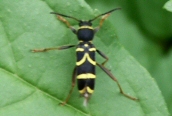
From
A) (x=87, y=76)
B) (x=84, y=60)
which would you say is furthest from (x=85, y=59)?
(x=87, y=76)

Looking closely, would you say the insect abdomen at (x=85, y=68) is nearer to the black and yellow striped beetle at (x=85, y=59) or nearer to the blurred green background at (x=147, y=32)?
the black and yellow striped beetle at (x=85, y=59)

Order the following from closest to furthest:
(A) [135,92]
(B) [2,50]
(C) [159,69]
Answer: (B) [2,50] < (A) [135,92] < (C) [159,69]

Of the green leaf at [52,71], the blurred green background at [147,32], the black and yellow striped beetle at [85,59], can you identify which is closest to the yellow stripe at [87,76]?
the black and yellow striped beetle at [85,59]

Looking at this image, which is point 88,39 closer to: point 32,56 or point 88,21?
point 88,21

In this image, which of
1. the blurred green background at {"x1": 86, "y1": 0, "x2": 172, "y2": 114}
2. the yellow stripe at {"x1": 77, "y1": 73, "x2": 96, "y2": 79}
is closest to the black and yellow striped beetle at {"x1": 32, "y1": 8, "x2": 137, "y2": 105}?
the yellow stripe at {"x1": 77, "y1": 73, "x2": 96, "y2": 79}

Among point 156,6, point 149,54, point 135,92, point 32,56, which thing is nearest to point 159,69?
point 149,54

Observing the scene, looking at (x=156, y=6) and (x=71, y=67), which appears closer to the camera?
(x=71, y=67)
